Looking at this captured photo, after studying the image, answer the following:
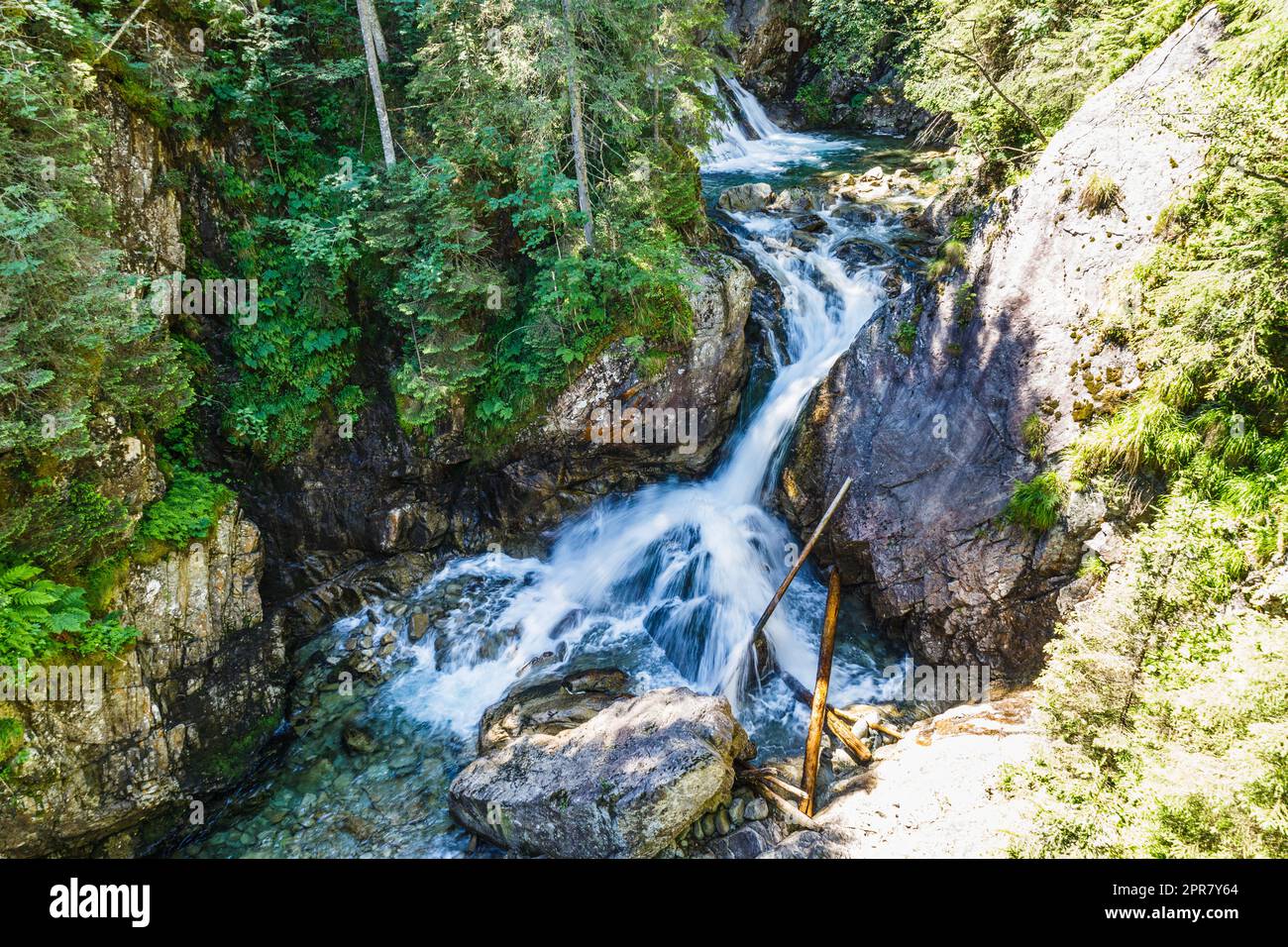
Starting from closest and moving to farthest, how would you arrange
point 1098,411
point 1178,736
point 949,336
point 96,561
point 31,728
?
point 1178,736
point 31,728
point 96,561
point 1098,411
point 949,336

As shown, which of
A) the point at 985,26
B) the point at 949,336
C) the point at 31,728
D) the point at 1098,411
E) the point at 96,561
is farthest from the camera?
the point at 985,26

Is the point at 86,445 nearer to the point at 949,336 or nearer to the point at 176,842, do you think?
the point at 176,842

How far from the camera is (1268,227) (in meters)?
6.42

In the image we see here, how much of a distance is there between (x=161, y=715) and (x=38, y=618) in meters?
2.37

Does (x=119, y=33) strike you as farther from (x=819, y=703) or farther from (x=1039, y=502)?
(x=1039, y=502)

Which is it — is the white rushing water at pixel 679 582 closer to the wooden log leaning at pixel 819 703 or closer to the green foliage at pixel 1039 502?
the wooden log leaning at pixel 819 703

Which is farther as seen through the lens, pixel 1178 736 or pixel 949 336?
pixel 949 336

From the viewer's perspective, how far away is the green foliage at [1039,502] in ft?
27.5

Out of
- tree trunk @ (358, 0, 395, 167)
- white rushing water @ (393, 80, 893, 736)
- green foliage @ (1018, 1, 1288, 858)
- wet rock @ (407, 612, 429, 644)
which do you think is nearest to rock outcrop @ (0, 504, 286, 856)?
wet rock @ (407, 612, 429, 644)

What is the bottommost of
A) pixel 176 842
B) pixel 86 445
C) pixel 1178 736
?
pixel 176 842

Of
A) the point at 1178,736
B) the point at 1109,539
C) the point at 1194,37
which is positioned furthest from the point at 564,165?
the point at 1178,736

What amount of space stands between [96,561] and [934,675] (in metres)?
12.2

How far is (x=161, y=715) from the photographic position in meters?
8.39

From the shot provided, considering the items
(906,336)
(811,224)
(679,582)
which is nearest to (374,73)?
(811,224)
